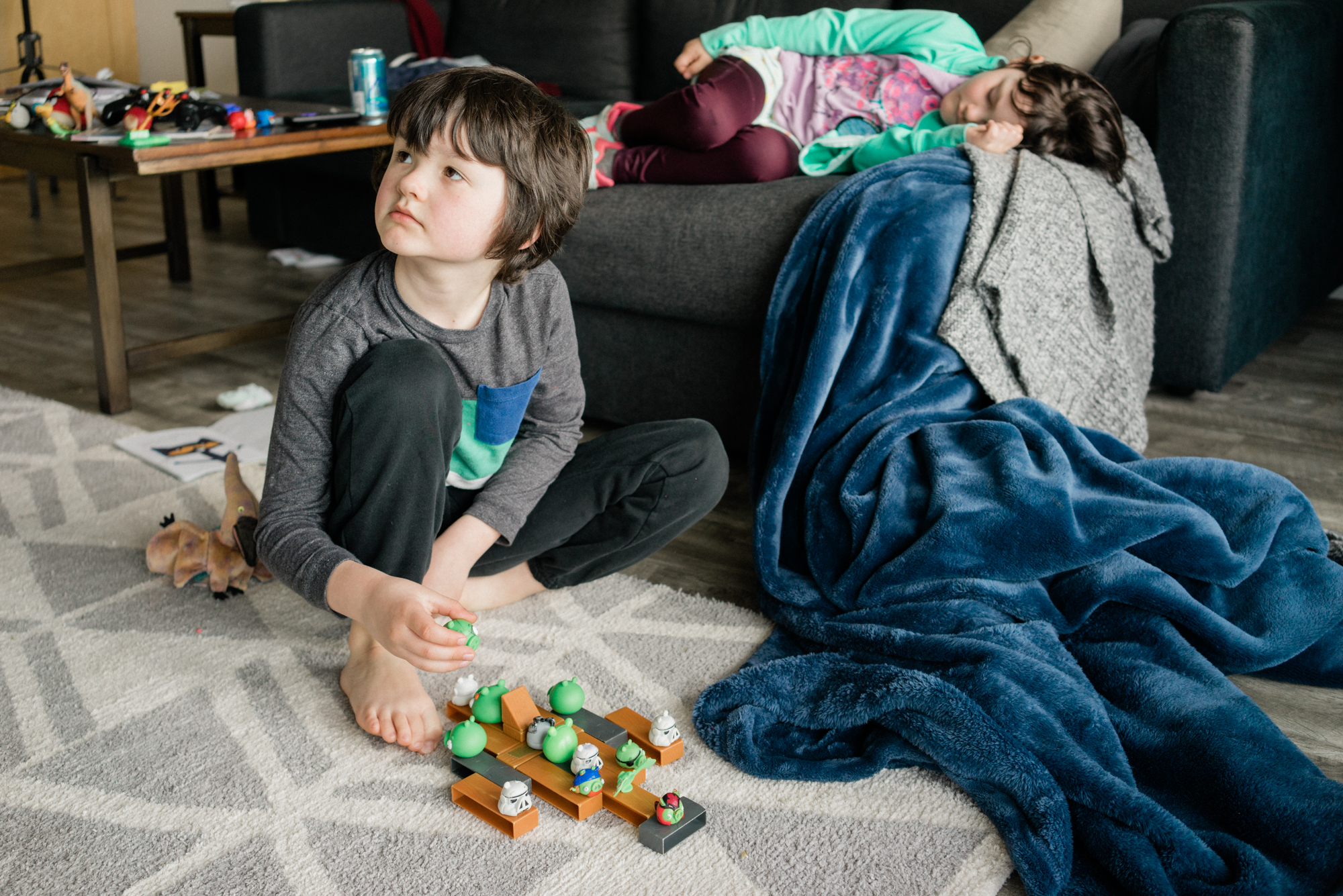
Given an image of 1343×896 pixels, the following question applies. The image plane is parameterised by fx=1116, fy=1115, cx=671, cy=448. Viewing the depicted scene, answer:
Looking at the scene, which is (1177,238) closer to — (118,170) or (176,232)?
(118,170)

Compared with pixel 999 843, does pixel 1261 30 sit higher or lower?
higher

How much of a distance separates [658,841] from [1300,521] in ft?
2.63

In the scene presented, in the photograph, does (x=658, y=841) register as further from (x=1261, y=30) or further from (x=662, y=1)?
(x=662, y=1)

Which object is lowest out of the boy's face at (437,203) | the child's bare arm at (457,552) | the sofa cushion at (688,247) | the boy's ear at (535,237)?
the child's bare arm at (457,552)

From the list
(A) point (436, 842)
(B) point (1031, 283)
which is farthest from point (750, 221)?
(A) point (436, 842)

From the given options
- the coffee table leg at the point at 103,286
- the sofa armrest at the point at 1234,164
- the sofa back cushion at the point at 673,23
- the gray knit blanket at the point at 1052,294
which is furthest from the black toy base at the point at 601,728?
the sofa back cushion at the point at 673,23

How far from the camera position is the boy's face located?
0.96 meters

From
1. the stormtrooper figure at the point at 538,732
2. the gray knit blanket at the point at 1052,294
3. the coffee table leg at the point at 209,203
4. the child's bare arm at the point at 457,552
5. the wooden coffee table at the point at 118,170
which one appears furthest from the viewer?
the coffee table leg at the point at 209,203

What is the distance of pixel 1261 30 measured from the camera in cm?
167

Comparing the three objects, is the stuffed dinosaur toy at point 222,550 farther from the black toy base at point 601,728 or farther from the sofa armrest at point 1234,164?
the sofa armrest at point 1234,164

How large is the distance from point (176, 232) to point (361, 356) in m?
1.92

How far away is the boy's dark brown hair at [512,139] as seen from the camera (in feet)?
3.16

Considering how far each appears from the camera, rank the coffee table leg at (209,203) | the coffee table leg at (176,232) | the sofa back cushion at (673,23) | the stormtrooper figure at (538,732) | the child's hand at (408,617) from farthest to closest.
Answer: the coffee table leg at (209,203), the coffee table leg at (176,232), the sofa back cushion at (673,23), the stormtrooper figure at (538,732), the child's hand at (408,617)

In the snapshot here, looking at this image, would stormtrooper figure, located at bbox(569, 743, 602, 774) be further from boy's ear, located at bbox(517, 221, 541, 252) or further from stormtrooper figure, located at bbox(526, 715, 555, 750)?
boy's ear, located at bbox(517, 221, 541, 252)
